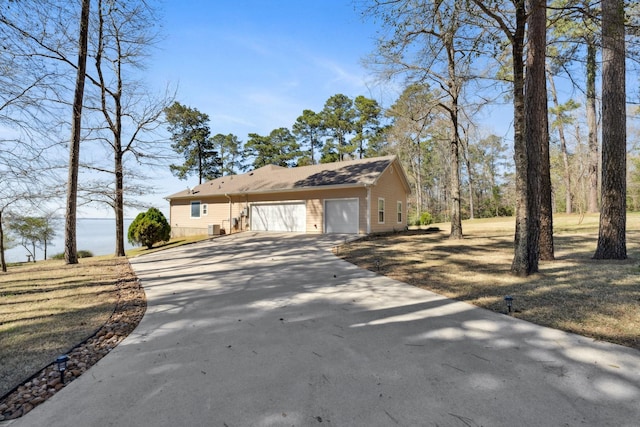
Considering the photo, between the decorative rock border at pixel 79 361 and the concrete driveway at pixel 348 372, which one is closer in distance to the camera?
the concrete driveway at pixel 348 372

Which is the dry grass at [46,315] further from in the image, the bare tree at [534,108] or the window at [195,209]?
the window at [195,209]

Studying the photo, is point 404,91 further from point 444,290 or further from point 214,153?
point 214,153

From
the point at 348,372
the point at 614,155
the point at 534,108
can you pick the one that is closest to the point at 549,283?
the point at 534,108

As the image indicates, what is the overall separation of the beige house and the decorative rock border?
11.9 meters

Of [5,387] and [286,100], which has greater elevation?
[286,100]

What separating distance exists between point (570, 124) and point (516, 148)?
24.3m

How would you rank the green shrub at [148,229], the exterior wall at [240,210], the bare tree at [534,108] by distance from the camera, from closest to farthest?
the bare tree at [534,108] → the green shrub at [148,229] → the exterior wall at [240,210]

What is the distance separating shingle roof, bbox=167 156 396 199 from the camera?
16.5 metres

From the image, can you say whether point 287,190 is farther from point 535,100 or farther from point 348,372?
point 348,372

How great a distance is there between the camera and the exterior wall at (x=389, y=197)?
15961 millimetres

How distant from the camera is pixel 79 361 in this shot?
301 cm

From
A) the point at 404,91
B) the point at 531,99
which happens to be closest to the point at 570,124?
the point at 404,91

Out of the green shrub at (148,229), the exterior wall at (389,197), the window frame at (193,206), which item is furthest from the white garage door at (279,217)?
the window frame at (193,206)

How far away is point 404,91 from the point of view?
12453 mm
